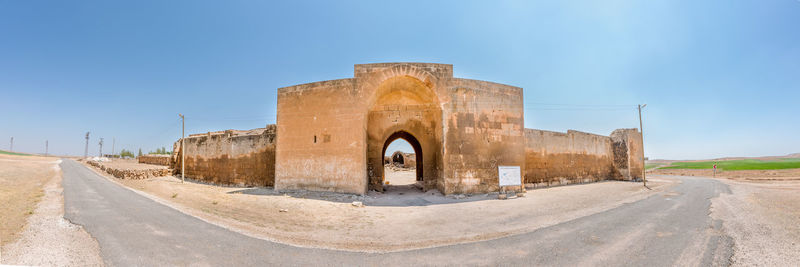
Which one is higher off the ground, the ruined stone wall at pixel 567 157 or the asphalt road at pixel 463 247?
the ruined stone wall at pixel 567 157

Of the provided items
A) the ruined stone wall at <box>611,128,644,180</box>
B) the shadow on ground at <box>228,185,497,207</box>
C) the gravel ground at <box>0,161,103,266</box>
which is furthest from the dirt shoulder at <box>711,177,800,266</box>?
the ruined stone wall at <box>611,128,644,180</box>

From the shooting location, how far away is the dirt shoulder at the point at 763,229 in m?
4.10

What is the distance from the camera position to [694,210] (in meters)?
7.94

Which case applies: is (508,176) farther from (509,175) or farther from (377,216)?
(377,216)

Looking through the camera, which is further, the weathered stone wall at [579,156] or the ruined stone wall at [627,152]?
the ruined stone wall at [627,152]

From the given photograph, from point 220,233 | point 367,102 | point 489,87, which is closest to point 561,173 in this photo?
point 489,87

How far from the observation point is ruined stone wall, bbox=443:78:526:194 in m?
11.6

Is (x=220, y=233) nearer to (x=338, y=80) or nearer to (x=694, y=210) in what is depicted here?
(x=338, y=80)

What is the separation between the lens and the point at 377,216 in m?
7.94

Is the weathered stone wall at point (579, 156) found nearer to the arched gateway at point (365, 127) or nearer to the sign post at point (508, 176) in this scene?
the sign post at point (508, 176)

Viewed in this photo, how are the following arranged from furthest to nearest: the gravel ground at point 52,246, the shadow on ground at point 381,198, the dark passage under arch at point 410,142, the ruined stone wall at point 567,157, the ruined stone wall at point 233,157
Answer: the dark passage under arch at point 410,142, the ruined stone wall at point 567,157, the ruined stone wall at point 233,157, the shadow on ground at point 381,198, the gravel ground at point 52,246

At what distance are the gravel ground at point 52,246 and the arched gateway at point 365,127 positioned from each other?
6.78 m

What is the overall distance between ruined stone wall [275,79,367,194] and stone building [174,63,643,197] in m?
0.04

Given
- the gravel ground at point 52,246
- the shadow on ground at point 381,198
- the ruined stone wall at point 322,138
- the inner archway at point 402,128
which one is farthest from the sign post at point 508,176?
the gravel ground at point 52,246
